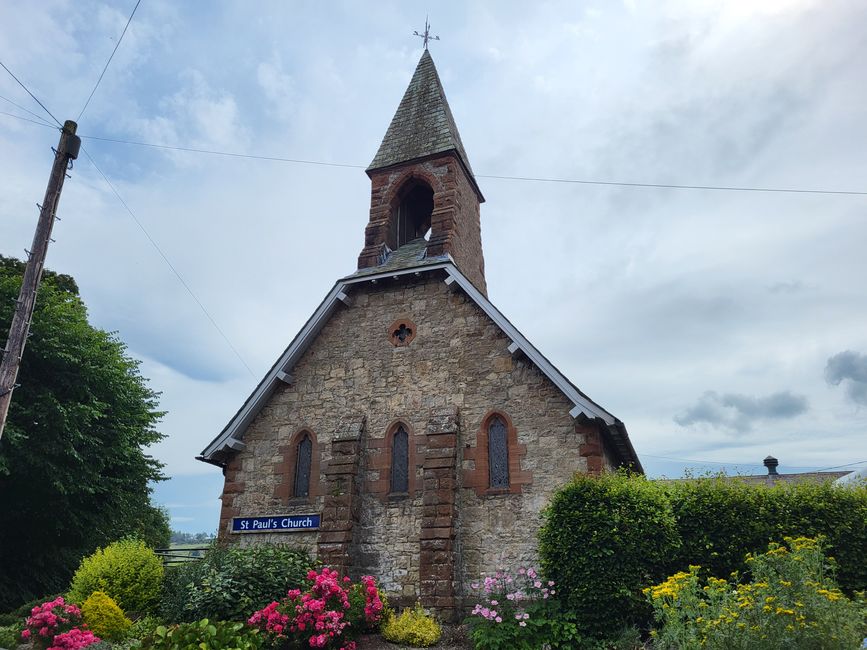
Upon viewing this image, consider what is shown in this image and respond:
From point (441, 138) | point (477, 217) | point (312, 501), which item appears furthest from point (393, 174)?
point (312, 501)

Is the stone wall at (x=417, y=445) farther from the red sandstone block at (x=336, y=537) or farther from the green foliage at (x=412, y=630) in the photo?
the green foliage at (x=412, y=630)

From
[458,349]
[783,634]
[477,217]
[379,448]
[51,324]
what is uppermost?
[477,217]

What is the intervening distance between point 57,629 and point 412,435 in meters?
7.84

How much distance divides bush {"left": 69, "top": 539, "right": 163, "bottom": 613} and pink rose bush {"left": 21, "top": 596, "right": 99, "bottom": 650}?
1.62m

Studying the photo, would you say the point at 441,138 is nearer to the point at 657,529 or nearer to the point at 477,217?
the point at 477,217

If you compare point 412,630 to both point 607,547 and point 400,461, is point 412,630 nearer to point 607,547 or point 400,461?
point 607,547

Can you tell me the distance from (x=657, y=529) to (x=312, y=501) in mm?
7926

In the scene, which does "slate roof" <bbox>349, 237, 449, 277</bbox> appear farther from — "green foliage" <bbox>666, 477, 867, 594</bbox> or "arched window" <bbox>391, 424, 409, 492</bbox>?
"green foliage" <bbox>666, 477, 867, 594</bbox>

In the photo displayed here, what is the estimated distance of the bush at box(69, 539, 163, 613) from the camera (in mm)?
14258

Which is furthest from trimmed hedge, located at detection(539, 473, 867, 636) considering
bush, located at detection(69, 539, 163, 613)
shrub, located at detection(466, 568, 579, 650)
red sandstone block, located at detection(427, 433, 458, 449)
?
bush, located at detection(69, 539, 163, 613)

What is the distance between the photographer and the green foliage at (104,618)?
12.8 m

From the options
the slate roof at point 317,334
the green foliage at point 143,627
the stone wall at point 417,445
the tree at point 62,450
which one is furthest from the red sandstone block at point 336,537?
the tree at point 62,450

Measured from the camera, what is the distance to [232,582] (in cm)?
1299

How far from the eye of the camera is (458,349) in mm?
15680
